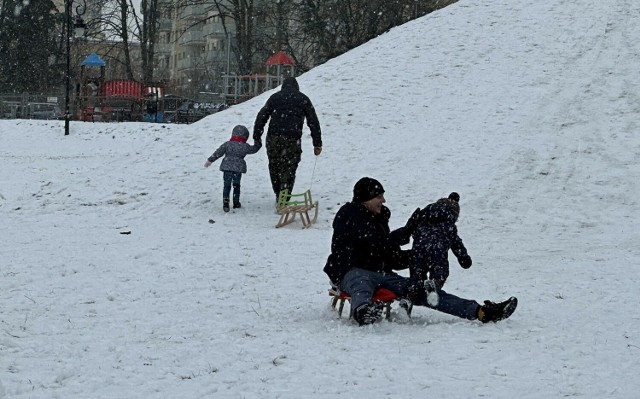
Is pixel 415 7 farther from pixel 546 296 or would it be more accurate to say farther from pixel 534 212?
pixel 546 296

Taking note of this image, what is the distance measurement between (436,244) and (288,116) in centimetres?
771

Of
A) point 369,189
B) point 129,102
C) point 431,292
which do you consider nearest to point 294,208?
point 369,189

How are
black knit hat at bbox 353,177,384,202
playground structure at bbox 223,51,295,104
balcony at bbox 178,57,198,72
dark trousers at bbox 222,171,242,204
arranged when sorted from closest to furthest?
black knit hat at bbox 353,177,384,202 → dark trousers at bbox 222,171,242,204 → playground structure at bbox 223,51,295,104 → balcony at bbox 178,57,198,72

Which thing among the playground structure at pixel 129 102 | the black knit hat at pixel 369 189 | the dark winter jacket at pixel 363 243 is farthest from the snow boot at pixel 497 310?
the playground structure at pixel 129 102

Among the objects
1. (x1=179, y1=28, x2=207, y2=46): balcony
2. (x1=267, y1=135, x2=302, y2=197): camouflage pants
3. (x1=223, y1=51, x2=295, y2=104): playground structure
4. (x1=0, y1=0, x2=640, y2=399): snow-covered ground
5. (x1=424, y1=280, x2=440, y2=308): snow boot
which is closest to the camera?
(x1=0, y1=0, x2=640, y2=399): snow-covered ground

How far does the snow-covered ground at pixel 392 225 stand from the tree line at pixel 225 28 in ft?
41.0

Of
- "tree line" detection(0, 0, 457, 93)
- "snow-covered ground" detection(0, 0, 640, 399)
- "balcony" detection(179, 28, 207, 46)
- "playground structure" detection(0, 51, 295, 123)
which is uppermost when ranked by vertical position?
"balcony" detection(179, 28, 207, 46)

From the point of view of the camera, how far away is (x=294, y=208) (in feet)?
46.4

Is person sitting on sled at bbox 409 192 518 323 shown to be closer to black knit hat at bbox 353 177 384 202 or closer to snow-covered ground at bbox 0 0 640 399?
snow-covered ground at bbox 0 0 640 399

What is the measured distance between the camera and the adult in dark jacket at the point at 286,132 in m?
15.1

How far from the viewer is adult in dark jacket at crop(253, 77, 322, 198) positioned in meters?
15.1

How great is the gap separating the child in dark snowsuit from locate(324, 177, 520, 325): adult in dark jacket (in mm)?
7298

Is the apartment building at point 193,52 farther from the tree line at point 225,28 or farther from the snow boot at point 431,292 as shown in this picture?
the snow boot at point 431,292

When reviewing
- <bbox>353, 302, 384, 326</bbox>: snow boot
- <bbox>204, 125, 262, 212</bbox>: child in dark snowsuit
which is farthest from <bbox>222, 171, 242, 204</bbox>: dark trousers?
<bbox>353, 302, 384, 326</bbox>: snow boot
